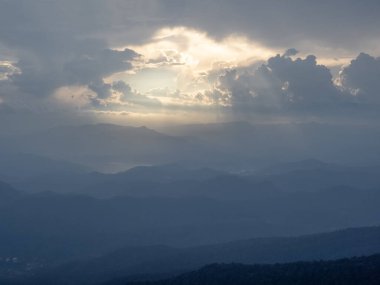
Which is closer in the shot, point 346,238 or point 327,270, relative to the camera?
point 327,270

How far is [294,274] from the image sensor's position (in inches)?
3297

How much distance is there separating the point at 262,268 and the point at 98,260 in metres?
81.1

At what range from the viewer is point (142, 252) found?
6432 inches

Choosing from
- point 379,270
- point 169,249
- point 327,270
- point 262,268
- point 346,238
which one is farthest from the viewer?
point 169,249

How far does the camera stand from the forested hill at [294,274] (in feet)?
252

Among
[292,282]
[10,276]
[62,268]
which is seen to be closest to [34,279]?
[62,268]

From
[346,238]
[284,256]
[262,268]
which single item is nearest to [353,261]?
[262,268]

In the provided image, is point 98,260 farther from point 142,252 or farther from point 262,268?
point 262,268

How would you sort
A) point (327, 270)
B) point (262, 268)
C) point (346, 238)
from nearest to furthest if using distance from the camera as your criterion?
point (327, 270) < point (262, 268) < point (346, 238)

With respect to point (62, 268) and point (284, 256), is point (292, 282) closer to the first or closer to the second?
point (284, 256)

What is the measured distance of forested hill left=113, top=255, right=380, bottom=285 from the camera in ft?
252

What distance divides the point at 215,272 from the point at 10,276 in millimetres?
98742

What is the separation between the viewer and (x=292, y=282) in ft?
265

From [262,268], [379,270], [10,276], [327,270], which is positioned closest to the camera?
[379,270]
